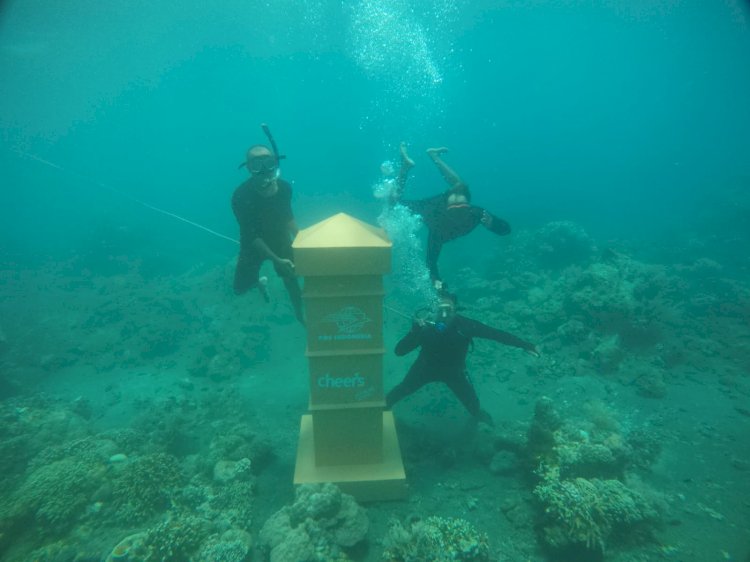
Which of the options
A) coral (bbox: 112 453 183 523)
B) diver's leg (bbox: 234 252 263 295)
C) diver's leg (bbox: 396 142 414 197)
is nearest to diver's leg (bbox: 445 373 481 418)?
diver's leg (bbox: 234 252 263 295)

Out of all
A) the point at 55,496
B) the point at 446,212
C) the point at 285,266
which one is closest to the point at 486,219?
the point at 446,212

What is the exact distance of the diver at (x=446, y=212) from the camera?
7.07 metres

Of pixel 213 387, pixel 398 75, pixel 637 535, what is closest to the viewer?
pixel 637 535

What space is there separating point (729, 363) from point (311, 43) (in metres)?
63.2

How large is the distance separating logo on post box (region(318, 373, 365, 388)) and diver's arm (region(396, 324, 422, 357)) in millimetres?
1314

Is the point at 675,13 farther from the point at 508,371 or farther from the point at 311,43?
the point at 508,371

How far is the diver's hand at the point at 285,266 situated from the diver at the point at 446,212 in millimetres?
2811

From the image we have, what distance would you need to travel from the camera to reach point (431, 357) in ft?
19.0

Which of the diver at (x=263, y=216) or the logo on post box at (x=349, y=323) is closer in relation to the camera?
the logo on post box at (x=349, y=323)

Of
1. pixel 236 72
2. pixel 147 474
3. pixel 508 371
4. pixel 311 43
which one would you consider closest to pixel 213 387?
pixel 147 474

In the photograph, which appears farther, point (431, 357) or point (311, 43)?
point (311, 43)

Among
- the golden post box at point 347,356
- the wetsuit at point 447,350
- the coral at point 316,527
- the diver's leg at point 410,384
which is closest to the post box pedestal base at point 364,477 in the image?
the golden post box at point 347,356

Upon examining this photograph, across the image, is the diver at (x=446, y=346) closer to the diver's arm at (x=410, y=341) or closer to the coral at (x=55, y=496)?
the diver's arm at (x=410, y=341)

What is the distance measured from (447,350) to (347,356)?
218cm
